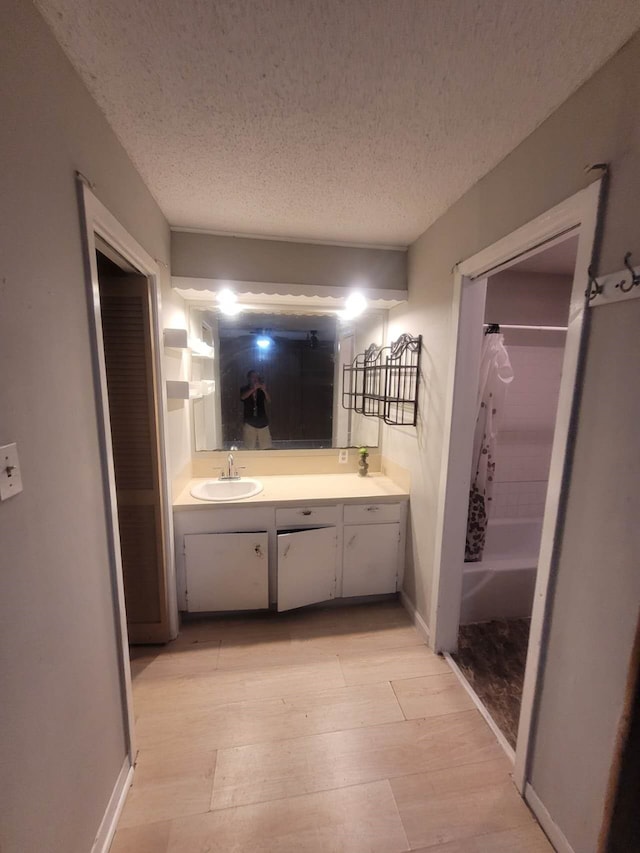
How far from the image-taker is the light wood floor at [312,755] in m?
1.06

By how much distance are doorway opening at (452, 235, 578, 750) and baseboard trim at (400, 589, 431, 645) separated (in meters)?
0.17

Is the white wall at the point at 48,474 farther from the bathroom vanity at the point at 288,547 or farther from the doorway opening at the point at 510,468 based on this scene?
the doorway opening at the point at 510,468

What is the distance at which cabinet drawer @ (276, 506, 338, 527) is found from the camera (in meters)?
1.96

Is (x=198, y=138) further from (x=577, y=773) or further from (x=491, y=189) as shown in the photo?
(x=577, y=773)

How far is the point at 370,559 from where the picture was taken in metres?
2.10

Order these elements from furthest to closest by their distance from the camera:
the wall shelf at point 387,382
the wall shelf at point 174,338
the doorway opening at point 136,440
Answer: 1. the wall shelf at point 387,382
2. the wall shelf at point 174,338
3. the doorway opening at point 136,440

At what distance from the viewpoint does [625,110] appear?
0.81 meters

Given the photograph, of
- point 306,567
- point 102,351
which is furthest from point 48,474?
point 306,567

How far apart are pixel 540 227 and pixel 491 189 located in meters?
0.38

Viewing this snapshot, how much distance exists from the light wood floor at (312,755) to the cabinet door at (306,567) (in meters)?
0.24

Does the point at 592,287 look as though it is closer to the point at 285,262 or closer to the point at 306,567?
the point at 285,262

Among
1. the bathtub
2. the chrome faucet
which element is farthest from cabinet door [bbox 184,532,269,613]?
the bathtub

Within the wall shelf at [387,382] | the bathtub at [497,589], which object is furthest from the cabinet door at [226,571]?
the bathtub at [497,589]

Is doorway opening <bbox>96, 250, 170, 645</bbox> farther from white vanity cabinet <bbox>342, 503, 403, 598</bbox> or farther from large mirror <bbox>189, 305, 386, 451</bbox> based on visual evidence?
white vanity cabinet <bbox>342, 503, 403, 598</bbox>
